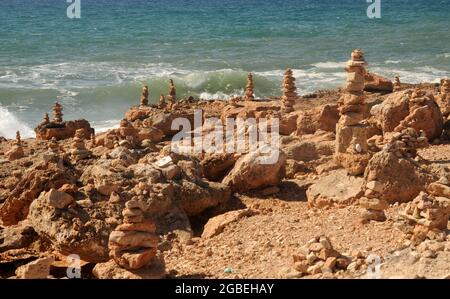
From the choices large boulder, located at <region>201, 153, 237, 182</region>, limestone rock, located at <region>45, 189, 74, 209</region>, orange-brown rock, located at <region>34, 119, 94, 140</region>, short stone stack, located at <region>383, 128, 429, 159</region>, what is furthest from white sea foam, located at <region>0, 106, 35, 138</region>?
short stone stack, located at <region>383, 128, 429, 159</region>

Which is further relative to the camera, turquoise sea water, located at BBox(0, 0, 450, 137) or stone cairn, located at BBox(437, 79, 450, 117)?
turquoise sea water, located at BBox(0, 0, 450, 137)

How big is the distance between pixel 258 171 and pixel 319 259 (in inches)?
193

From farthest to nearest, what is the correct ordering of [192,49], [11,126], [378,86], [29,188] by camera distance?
1. [192,49]
2. [11,126]
3. [378,86]
4. [29,188]

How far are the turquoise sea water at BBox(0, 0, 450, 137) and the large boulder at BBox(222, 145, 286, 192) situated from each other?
55.8ft

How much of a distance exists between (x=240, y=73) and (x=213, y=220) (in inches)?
1132

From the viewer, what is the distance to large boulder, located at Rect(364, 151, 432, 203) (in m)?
11.4

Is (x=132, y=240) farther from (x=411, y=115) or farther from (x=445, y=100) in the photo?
(x=445, y=100)

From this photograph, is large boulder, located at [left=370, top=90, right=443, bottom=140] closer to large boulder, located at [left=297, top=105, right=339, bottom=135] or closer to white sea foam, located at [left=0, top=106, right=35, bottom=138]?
large boulder, located at [left=297, top=105, right=339, bottom=135]

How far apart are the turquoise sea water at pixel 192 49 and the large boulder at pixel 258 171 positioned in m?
17.0

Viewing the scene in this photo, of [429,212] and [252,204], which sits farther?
[252,204]

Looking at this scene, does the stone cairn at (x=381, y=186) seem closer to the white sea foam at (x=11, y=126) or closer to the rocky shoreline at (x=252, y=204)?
the rocky shoreline at (x=252, y=204)

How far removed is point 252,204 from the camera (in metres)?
13.0

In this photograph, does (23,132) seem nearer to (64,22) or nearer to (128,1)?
(64,22)

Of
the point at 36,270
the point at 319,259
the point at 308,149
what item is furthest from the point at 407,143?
the point at 36,270
